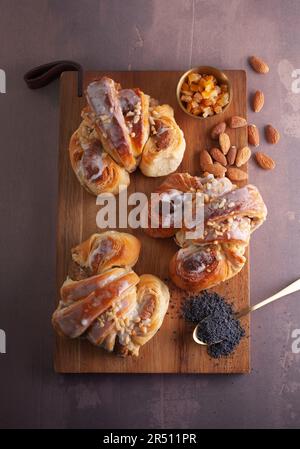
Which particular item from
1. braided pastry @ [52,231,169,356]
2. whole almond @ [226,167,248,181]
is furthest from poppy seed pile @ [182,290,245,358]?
whole almond @ [226,167,248,181]

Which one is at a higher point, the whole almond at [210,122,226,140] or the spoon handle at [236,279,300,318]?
the whole almond at [210,122,226,140]

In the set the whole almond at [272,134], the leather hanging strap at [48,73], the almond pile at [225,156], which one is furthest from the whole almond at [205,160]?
the leather hanging strap at [48,73]

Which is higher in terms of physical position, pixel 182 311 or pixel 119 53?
pixel 119 53

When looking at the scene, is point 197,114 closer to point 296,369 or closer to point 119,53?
point 119,53

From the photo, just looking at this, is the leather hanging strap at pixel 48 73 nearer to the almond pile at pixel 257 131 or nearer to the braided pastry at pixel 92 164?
the braided pastry at pixel 92 164

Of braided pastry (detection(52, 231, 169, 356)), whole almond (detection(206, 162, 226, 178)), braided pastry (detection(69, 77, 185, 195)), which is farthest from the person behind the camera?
whole almond (detection(206, 162, 226, 178))

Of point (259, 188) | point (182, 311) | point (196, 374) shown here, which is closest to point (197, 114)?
point (259, 188)

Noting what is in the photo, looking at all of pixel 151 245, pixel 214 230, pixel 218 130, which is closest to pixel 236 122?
pixel 218 130

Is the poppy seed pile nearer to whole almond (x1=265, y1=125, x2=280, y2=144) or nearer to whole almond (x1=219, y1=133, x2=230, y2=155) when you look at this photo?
whole almond (x1=219, y1=133, x2=230, y2=155)
